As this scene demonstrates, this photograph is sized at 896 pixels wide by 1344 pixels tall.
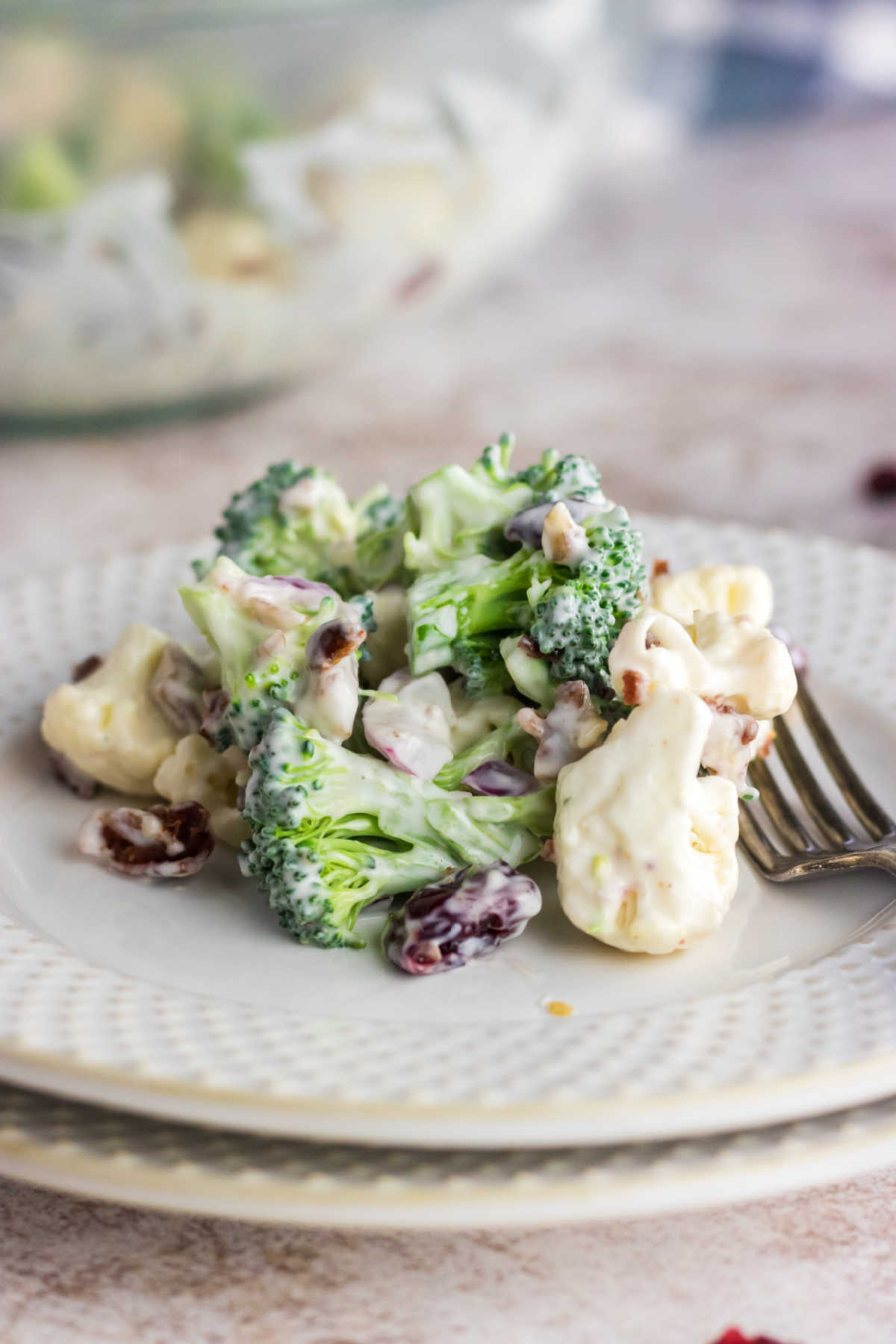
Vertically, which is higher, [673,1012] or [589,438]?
[673,1012]

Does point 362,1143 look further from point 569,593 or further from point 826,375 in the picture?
point 826,375

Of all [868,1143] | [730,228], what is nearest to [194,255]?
[868,1143]

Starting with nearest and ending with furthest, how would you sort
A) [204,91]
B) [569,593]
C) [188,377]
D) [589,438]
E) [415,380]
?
1. [569,593]
2. [204,91]
3. [188,377]
4. [589,438]
5. [415,380]

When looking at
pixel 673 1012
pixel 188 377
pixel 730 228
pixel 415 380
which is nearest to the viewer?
pixel 673 1012

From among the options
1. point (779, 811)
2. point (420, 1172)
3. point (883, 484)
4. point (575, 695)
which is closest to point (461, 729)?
point (575, 695)

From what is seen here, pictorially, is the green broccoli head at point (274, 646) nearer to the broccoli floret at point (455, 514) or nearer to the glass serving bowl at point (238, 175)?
the broccoli floret at point (455, 514)

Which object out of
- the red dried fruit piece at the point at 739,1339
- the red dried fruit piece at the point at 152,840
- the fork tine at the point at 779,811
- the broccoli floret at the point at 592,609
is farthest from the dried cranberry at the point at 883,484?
the red dried fruit piece at the point at 739,1339

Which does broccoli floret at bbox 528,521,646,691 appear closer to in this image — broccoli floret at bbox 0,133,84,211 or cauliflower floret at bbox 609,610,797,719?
cauliflower floret at bbox 609,610,797,719
